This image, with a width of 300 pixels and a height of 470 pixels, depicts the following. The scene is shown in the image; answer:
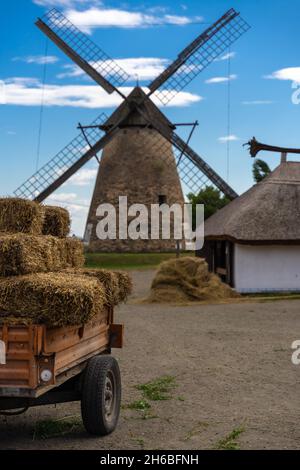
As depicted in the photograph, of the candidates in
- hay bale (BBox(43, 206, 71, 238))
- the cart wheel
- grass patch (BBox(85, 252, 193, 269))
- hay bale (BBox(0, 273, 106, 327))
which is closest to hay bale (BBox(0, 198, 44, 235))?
hay bale (BBox(43, 206, 71, 238))

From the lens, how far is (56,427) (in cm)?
748

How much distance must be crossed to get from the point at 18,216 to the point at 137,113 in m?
32.3

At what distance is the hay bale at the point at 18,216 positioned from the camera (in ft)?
26.8

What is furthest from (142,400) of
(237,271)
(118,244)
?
(118,244)

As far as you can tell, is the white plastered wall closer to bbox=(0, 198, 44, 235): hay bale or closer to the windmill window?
bbox=(0, 198, 44, 235): hay bale

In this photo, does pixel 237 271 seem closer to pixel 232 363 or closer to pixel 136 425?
pixel 232 363

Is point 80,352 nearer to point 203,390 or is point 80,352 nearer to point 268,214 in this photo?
point 203,390

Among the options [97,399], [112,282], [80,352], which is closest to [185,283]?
[112,282]

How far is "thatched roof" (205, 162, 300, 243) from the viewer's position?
23.6 m

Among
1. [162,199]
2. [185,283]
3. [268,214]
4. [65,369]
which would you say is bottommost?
[185,283]

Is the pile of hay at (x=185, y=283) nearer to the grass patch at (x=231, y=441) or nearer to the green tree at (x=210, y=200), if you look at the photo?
the grass patch at (x=231, y=441)

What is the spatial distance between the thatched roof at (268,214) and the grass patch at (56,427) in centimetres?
1616
